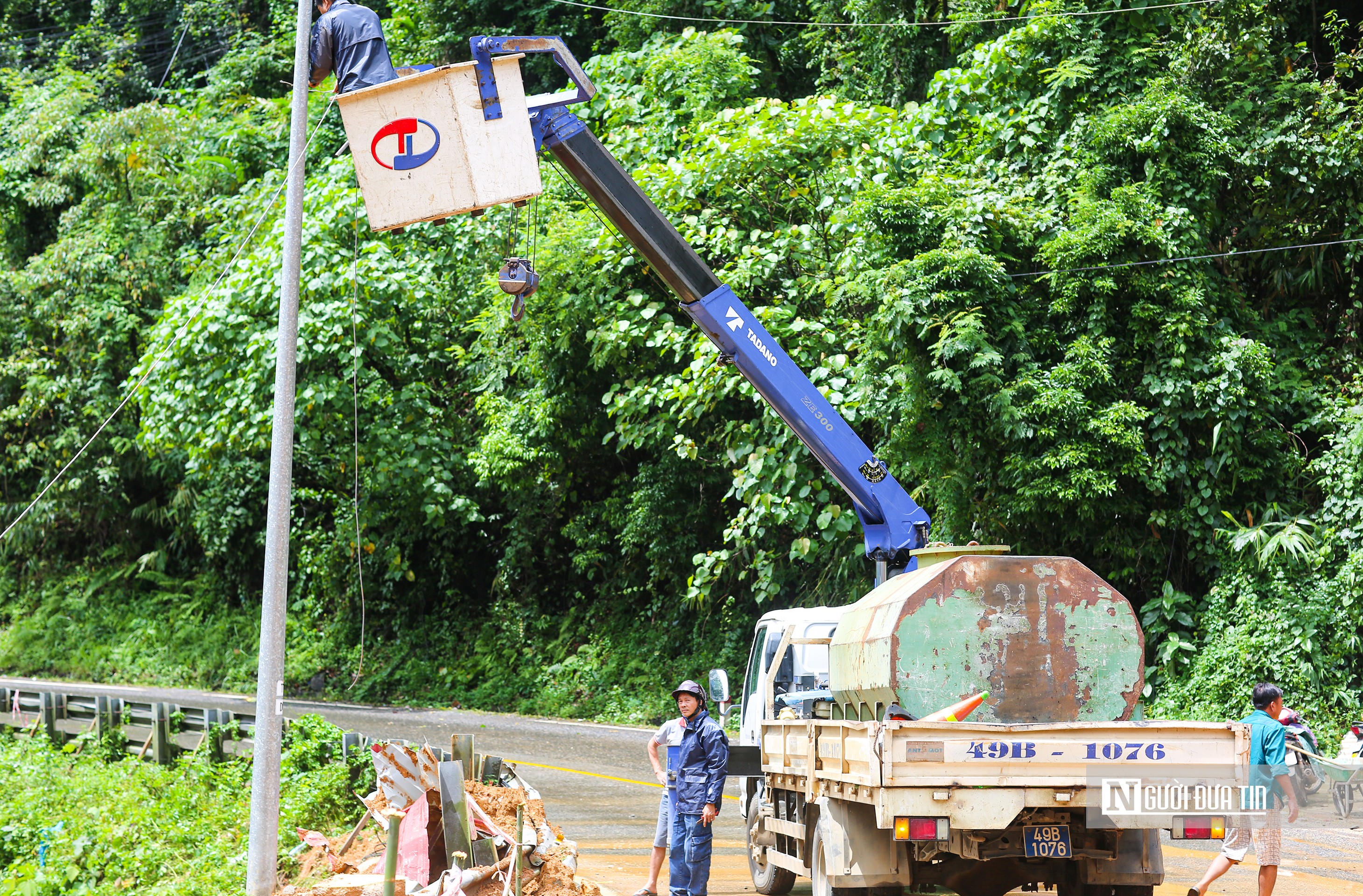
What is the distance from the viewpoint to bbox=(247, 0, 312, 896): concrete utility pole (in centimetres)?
877

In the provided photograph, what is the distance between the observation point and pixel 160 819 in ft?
37.0

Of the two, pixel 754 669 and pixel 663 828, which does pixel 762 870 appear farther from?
pixel 754 669

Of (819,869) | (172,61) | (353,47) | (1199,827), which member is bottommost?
(819,869)

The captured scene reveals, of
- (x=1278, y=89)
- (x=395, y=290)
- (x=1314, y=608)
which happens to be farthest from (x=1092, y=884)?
(x=395, y=290)

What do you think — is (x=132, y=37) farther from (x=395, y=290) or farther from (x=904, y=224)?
(x=904, y=224)

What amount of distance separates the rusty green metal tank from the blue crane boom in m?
2.61

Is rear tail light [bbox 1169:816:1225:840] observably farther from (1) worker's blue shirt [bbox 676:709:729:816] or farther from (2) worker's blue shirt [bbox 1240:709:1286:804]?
(1) worker's blue shirt [bbox 676:709:729:816]

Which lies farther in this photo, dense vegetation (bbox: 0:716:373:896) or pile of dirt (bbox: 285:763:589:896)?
dense vegetation (bbox: 0:716:373:896)

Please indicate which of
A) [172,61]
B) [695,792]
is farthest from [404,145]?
[172,61]

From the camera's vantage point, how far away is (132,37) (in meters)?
37.2

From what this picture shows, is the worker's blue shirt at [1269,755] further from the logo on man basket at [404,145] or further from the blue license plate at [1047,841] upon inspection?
the logo on man basket at [404,145]

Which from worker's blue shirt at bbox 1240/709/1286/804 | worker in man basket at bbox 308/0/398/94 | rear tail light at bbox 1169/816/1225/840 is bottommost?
rear tail light at bbox 1169/816/1225/840

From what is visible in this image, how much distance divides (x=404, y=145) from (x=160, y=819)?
6.70m

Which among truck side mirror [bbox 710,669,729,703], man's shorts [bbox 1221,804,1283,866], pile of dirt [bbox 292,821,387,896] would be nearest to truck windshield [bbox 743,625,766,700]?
truck side mirror [bbox 710,669,729,703]
